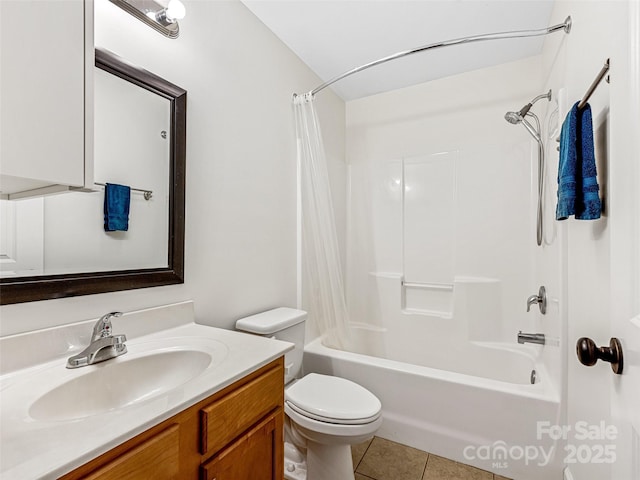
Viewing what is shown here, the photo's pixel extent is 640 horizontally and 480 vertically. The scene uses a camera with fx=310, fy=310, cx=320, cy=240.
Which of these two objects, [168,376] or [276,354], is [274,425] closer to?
[276,354]

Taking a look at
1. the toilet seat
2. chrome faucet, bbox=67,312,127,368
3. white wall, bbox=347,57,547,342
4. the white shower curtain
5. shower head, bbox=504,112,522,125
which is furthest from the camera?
white wall, bbox=347,57,547,342

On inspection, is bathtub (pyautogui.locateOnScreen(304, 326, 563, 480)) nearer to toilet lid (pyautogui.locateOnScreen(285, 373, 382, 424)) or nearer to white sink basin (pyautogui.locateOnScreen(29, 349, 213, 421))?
toilet lid (pyautogui.locateOnScreen(285, 373, 382, 424))

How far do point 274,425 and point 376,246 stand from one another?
1.92 metres

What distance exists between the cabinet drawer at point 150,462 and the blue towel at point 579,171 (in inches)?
51.2

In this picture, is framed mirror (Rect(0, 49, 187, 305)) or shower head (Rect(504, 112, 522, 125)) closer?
framed mirror (Rect(0, 49, 187, 305))

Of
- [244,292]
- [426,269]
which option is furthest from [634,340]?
[426,269]

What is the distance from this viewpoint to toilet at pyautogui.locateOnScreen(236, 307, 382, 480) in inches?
52.6

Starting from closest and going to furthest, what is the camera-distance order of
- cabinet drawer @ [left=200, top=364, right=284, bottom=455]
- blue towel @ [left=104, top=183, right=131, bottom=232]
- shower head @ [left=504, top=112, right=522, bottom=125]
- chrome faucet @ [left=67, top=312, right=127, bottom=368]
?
cabinet drawer @ [left=200, top=364, right=284, bottom=455] < chrome faucet @ [left=67, top=312, right=127, bottom=368] < blue towel @ [left=104, top=183, right=131, bottom=232] < shower head @ [left=504, top=112, right=522, bottom=125]

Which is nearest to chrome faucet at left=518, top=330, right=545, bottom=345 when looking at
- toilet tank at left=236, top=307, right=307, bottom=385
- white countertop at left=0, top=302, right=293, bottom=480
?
toilet tank at left=236, top=307, right=307, bottom=385

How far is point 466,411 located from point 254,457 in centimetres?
122

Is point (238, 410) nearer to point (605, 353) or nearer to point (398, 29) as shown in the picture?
point (605, 353)

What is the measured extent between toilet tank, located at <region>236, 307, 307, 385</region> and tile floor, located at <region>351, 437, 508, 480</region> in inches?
23.4

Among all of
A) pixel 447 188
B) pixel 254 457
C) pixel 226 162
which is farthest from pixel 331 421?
pixel 447 188

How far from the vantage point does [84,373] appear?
88cm
